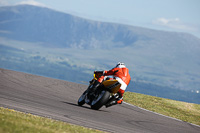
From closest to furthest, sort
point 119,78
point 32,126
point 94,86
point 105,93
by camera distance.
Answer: point 32,126 < point 105,93 < point 119,78 < point 94,86

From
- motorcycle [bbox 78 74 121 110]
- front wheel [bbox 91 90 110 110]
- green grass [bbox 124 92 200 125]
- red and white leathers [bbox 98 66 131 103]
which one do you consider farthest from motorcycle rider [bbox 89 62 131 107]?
green grass [bbox 124 92 200 125]

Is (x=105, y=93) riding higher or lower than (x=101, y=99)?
higher

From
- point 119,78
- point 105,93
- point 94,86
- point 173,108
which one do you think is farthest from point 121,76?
point 173,108

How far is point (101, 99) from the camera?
13406 millimetres

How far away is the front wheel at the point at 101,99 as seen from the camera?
43.5 ft

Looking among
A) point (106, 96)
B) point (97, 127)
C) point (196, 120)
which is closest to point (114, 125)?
point (97, 127)

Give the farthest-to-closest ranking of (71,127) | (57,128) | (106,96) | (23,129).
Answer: (106,96) < (71,127) < (57,128) < (23,129)

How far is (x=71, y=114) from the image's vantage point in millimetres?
12195

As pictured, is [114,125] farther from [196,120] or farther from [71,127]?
[196,120]

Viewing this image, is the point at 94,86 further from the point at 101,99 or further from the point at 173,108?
the point at 173,108

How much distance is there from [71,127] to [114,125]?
2528 millimetres

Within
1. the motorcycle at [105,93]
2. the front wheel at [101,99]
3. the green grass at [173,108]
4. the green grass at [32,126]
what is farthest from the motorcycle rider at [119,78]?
the green grass at [173,108]

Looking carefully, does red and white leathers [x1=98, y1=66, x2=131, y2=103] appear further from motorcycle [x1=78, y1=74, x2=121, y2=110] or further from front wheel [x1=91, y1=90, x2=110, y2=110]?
front wheel [x1=91, y1=90, x2=110, y2=110]

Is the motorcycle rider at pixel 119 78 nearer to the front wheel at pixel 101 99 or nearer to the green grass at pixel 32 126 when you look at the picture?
the front wheel at pixel 101 99
